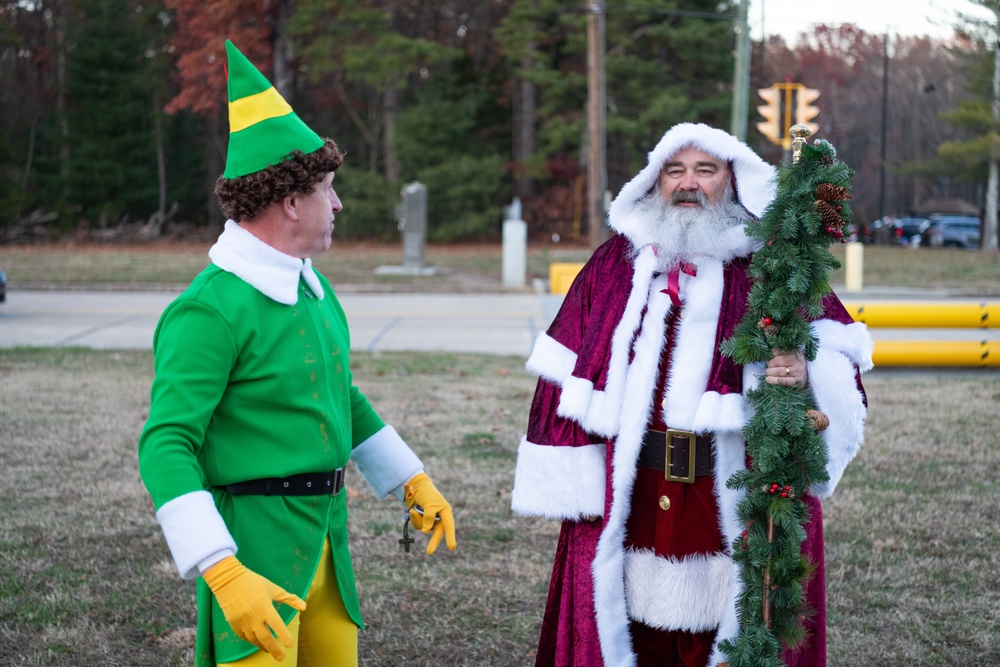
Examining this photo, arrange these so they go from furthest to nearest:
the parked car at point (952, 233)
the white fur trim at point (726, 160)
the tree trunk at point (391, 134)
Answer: the parked car at point (952, 233), the tree trunk at point (391, 134), the white fur trim at point (726, 160)

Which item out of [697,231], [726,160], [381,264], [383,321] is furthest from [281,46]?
[697,231]

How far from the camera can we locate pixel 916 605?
4.38 m

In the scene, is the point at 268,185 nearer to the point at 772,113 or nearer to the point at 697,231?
the point at 697,231

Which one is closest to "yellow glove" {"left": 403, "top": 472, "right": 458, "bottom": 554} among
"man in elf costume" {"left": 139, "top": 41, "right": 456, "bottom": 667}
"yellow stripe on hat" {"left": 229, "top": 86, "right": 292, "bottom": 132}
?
"man in elf costume" {"left": 139, "top": 41, "right": 456, "bottom": 667}

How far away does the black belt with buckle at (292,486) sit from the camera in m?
2.37

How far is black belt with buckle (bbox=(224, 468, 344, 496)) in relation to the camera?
7.77ft

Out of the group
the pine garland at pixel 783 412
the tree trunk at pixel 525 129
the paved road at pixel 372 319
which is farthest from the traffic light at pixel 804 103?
the tree trunk at pixel 525 129

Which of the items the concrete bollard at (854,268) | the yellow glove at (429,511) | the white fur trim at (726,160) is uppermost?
the white fur trim at (726,160)

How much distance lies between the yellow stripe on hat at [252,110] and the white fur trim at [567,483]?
3.90ft

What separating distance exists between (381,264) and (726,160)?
21550 millimetres

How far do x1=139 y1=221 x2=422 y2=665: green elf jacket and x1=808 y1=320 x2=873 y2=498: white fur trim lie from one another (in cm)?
130

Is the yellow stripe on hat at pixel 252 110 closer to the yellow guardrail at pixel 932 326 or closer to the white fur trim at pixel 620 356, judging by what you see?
the white fur trim at pixel 620 356

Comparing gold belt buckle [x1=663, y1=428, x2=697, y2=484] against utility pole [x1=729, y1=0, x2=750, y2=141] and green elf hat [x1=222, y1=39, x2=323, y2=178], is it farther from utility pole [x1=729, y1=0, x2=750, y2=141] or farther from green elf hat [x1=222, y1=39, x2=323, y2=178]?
utility pole [x1=729, y1=0, x2=750, y2=141]

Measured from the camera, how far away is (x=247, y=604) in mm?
2123
